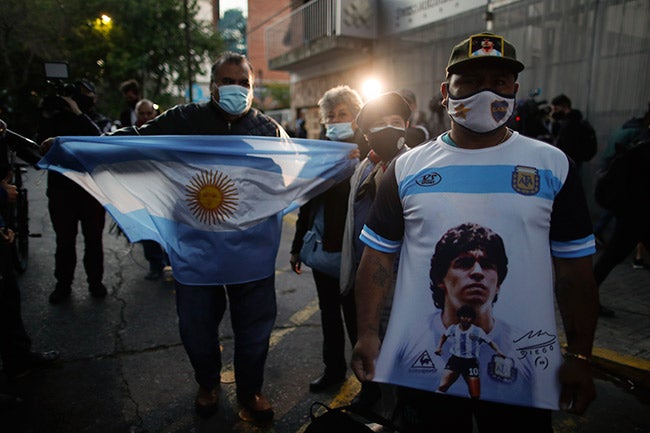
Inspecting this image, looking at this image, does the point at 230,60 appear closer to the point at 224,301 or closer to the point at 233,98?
the point at 233,98

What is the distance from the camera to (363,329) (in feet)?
5.43

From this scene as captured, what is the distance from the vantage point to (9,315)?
2.78 metres

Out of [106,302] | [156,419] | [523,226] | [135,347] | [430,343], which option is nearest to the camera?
[523,226]

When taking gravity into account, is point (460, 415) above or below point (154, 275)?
above

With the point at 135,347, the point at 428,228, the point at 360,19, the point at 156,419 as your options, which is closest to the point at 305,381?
the point at 156,419

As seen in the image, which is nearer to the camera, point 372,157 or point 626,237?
point 372,157

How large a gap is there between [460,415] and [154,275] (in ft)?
13.6

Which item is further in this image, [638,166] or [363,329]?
[638,166]

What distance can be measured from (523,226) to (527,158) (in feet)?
0.75

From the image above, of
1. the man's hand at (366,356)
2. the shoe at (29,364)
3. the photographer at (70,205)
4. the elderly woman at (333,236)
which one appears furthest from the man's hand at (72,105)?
the man's hand at (366,356)

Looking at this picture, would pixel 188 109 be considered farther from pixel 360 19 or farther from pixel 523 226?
pixel 360 19

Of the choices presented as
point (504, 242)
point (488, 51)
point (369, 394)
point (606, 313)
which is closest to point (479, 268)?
point (504, 242)

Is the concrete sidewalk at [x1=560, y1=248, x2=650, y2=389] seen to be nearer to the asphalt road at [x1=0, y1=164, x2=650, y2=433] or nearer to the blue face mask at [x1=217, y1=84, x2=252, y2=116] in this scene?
the asphalt road at [x1=0, y1=164, x2=650, y2=433]

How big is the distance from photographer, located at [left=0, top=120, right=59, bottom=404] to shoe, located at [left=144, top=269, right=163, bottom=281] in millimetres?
1930
